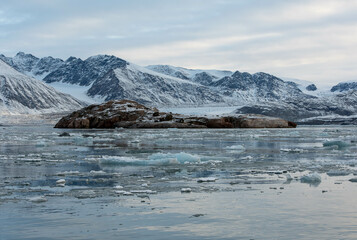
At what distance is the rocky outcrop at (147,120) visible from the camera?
10669cm

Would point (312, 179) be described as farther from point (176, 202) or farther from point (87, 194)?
point (87, 194)

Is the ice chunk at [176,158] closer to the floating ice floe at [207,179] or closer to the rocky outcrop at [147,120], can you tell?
the floating ice floe at [207,179]

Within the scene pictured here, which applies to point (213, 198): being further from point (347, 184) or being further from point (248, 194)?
point (347, 184)

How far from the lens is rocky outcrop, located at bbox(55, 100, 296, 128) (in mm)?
106688

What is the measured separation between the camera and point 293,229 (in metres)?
9.95

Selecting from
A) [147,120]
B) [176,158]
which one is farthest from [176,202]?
[147,120]

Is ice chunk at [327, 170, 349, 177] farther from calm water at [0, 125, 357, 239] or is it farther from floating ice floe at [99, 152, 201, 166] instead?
floating ice floe at [99, 152, 201, 166]

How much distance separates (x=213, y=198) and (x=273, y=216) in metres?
2.51

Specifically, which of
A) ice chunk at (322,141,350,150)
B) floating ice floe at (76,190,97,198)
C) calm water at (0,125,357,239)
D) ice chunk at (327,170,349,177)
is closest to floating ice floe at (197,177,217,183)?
calm water at (0,125,357,239)

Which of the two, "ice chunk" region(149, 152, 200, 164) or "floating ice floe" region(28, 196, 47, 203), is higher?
"ice chunk" region(149, 152, 200, 164)

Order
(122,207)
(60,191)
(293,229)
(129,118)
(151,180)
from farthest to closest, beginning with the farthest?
1. (129,118)
2. (151,180)
3. (60,191)
4. (122,207)
5. (293,229)

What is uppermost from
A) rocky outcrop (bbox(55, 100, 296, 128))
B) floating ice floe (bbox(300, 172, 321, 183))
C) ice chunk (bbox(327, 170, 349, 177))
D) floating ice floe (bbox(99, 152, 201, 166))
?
rocky outcrop (bbox(55, 100, 296, 128))

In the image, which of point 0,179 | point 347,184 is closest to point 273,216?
point 347,184

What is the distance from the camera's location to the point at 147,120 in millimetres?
108125
